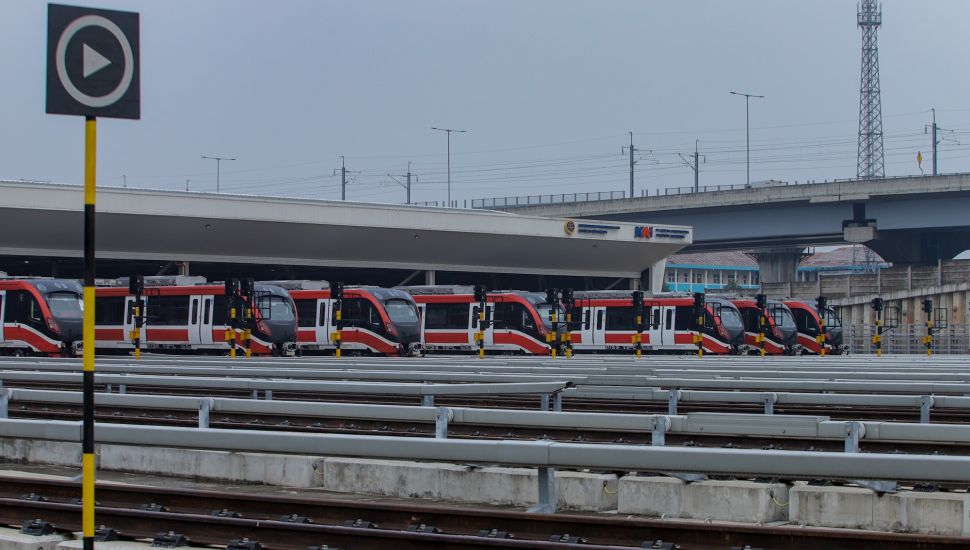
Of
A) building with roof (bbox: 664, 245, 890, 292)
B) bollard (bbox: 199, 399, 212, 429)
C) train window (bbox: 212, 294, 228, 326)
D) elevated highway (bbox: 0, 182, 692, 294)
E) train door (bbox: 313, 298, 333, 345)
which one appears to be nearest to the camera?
bollard (bbox: 199, 399, 212, 429)

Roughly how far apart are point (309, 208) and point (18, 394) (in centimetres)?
3807

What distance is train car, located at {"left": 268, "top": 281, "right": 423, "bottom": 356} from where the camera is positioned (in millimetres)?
44219

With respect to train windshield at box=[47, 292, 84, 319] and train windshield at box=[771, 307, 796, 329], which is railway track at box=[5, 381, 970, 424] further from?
train windshield at box=[771, 307, 796, 329]

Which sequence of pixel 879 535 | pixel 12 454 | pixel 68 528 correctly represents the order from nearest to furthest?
pixel 879 535 < pixel 68 528 < pixel 12 454

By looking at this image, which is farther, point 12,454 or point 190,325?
point 190,325

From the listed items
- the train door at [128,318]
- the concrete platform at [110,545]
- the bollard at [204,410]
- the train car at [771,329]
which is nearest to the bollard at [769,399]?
the bollard at [204,410]

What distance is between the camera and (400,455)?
1063 centimetres

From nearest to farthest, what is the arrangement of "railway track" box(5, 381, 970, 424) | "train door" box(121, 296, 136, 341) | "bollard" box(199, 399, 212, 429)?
"bollard" box(199, 399, 212, 429), "railway track" box(5, 381, 970, 424), "train door" box(121, 296, 136, 341)

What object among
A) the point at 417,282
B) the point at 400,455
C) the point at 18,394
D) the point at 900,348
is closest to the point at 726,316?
the point at 900,348

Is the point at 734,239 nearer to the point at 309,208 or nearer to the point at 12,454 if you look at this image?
the point at 309,208

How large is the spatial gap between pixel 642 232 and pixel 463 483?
51.9 m

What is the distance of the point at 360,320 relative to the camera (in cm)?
4478

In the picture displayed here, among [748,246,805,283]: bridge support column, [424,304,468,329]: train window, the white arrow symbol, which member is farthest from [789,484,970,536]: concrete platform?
[748,246,805,283]: bridge support column

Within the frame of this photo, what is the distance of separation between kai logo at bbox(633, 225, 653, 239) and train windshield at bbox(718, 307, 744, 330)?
1628 centimetres
